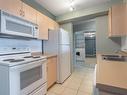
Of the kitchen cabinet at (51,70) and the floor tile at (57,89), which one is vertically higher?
the kitchen cabinet at (51,70)

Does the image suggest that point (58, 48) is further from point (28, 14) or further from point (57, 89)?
point (28, 14)

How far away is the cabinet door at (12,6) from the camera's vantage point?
5.42 ft

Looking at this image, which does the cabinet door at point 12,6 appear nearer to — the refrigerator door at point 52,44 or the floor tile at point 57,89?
the refrigerator door at point 52,44

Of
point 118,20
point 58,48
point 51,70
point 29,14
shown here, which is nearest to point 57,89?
point 51,70

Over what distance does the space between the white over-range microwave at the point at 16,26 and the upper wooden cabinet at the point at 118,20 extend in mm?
1964

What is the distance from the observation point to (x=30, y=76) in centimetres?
182

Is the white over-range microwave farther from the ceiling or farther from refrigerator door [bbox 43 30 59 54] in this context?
the ceiling

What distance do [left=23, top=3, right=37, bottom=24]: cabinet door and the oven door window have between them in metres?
1.09

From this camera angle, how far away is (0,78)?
57.1 inches

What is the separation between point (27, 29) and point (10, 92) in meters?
1.26

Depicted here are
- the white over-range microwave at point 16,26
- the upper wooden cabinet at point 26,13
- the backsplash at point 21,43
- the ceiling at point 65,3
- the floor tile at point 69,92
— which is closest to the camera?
the white over-range microwave at point 16,26

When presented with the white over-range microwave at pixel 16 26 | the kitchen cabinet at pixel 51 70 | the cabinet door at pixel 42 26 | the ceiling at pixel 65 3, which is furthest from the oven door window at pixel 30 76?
the ceiling at pixel 65 3

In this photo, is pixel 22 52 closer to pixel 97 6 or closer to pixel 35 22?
pixel 35 22

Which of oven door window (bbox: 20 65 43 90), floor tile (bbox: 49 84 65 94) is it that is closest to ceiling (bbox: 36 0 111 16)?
oven door window (bbox: 20 65 43 90)
